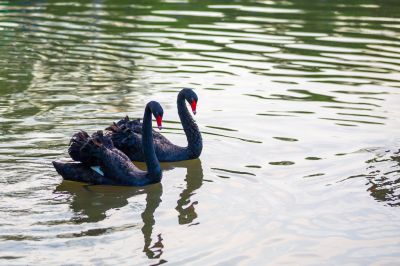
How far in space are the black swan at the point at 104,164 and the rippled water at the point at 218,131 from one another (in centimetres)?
11

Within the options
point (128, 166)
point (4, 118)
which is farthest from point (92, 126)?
point (128, 166)

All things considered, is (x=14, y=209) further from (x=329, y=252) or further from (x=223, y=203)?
(x=329, y=252)

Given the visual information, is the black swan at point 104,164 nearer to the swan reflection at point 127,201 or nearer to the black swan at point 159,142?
the swan reflection at point 127,201

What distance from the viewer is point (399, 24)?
1575 cm

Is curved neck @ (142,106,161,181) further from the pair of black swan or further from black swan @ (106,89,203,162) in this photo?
black swan @ (106,89,203,162)

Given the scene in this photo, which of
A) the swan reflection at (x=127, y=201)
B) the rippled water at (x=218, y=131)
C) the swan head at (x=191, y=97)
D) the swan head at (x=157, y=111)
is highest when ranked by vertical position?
the swan head at (x=157, y=111)

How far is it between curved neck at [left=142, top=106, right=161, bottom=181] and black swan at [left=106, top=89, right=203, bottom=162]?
2.02ft

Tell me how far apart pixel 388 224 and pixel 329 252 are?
2.39 feet

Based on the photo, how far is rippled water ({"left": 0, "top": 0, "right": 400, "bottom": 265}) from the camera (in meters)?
6.57

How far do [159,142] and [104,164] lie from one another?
930mm

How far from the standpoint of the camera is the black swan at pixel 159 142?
8.63 meters

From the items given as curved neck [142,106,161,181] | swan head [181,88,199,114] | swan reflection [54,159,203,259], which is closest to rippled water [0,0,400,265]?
swan reflection [54,159,203,259]

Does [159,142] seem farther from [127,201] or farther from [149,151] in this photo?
[127,201]

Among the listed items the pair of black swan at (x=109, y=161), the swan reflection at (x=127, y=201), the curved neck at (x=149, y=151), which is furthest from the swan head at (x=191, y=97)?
the curved neck at (x=149, y=151)
